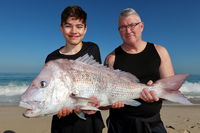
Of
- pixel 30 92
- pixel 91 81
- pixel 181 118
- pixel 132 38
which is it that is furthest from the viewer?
pixel 181 118

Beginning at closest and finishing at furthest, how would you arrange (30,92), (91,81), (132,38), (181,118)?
(30,92)
(91,81)
(132,38)
(181,118)

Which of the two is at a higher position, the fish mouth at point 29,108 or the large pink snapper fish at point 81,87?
the large pink snapper fish at point 81,87

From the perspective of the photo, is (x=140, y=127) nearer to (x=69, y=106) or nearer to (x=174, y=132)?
(x=69, y=106)

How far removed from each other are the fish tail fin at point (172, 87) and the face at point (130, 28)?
0.77 meters

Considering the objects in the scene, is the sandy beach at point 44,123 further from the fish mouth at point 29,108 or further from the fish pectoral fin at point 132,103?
the fish mouth at point 29,108

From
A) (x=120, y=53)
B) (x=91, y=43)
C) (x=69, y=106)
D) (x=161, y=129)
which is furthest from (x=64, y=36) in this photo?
(x=161, y=129)

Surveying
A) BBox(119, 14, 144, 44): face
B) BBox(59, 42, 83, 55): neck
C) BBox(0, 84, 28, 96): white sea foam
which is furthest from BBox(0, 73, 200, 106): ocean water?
BBox(119, 14, 144, 44): face

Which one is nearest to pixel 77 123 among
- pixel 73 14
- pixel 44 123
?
pixel 73 14

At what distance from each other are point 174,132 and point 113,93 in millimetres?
4543

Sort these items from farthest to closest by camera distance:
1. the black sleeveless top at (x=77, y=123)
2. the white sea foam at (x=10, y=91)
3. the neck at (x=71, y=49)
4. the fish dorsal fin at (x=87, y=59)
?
the white sea foam at (x=10, y=91)
the neck at (x=71, y=49)
the black sleeveless top at (x=77, y=123)
the fish dorsal fin at (x=87, y=59)

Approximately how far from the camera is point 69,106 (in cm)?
270

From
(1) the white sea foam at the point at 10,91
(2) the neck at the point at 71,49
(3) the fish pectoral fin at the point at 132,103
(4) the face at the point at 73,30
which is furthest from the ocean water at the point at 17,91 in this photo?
(3) the fish pectoral fin at the point at 132,103

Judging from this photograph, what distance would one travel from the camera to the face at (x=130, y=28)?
3.38 metres

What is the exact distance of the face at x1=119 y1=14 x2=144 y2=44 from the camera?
338cm
